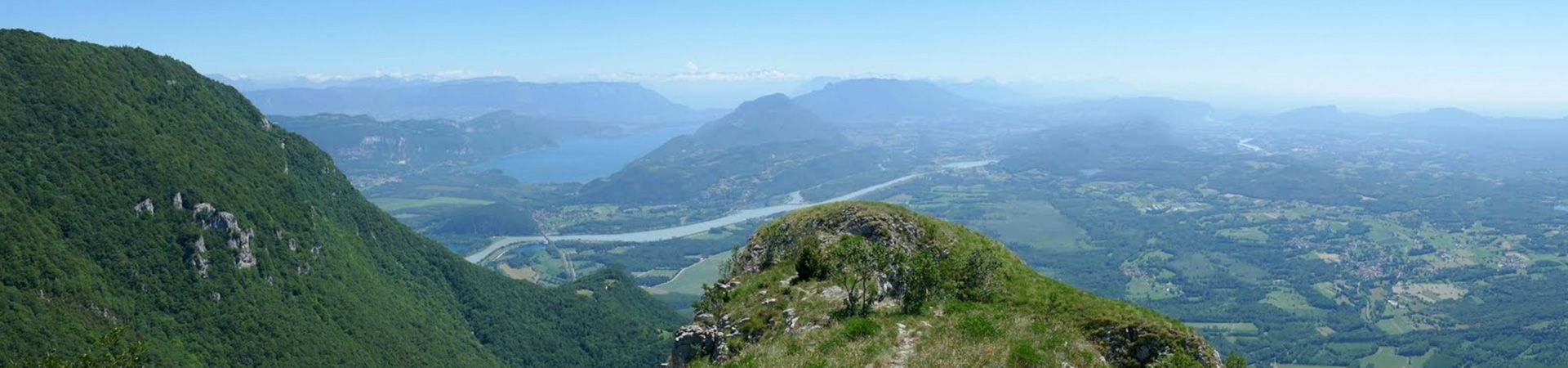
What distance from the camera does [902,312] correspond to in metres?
27.7

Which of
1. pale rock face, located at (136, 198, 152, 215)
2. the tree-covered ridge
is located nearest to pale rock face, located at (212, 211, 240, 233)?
the tree-covered ridge

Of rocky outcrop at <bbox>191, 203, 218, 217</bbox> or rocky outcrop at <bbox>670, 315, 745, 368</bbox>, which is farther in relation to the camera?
rocky outcrop at <bbox>191, 203, 218, 217</bbox>

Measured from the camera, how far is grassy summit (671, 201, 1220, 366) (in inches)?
889

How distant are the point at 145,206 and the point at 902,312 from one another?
404ft

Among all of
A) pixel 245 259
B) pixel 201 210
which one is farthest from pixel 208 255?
pixel 201 210

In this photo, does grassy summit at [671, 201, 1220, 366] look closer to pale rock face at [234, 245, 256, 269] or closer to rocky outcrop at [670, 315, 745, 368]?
rocky outcrop at [670, 315, 745, 368]

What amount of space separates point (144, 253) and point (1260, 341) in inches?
7799

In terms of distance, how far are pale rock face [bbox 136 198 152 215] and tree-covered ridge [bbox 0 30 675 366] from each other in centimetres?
15

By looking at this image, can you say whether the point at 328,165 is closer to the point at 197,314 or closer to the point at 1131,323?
the point at 197,314

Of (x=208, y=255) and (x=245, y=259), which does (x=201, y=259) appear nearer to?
(x=208, y=255)

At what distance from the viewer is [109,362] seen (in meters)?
28.6

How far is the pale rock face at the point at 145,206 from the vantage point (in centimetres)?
10538

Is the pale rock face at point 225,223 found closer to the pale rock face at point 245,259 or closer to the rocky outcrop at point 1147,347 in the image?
the pale rock face at point 245,259

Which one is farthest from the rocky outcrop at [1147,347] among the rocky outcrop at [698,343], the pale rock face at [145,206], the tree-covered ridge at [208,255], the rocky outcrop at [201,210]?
the rocky outcrop at [201,210]
